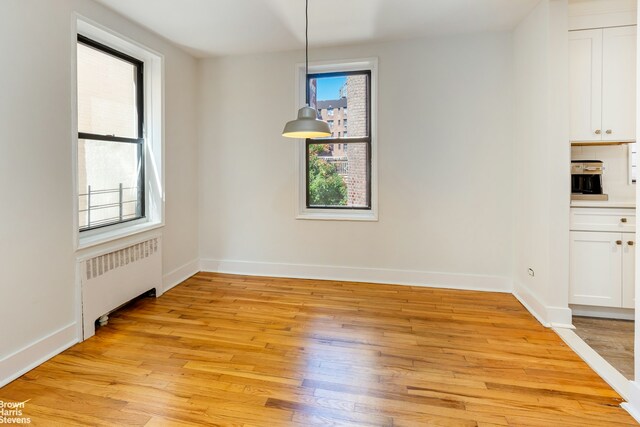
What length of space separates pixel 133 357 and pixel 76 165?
1480mm

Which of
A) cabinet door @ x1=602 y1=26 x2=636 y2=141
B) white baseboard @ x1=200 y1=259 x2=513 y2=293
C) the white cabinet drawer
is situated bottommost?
white baseboard @ x1=200 y1=259 x2=513 y2=293

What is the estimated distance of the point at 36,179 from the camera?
229cm

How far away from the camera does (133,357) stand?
2385mm

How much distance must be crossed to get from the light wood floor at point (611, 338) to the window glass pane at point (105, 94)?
4.32 m

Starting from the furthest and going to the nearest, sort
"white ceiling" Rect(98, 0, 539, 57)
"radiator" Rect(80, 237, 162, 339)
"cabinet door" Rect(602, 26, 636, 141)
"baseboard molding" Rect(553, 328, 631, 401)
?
1. "white ceiling" Rect(98, 0, 539, 57)
2. "cabinet door" Rect(602, 26, 636, 141)
3. "radiator" Rect(80, 237, 162, 339)
4. "baseboard molding" Rect(553, 328, 631, 401)

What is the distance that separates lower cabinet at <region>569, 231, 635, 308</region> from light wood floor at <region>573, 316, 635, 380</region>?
0.17m

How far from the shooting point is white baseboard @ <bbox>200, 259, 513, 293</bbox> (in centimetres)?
377

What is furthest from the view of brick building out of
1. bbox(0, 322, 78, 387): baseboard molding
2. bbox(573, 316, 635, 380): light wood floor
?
bbox(0, 322, 78, 387): baseboard molding

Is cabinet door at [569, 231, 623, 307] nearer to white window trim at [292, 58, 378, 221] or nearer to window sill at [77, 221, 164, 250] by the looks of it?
white window trim at [292, 58, 378, 221]

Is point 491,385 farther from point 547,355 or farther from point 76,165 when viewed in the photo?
point 76,165

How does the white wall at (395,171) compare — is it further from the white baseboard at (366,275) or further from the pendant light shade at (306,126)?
the pendant light shade at (306,126)

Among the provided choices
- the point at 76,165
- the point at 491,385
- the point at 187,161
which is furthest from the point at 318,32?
the point at 491,385

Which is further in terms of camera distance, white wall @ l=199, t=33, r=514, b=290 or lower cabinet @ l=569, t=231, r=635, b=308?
white wall @ l=199, t=33, r=514, b=290

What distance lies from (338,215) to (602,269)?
8.32 ft
